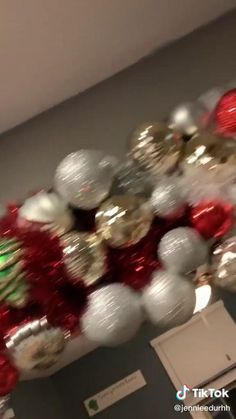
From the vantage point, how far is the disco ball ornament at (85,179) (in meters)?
0.68

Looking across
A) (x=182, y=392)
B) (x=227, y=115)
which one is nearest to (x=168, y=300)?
(x=227, y=115)

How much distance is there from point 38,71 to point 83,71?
0.11 metres

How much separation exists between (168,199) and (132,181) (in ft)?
0.24

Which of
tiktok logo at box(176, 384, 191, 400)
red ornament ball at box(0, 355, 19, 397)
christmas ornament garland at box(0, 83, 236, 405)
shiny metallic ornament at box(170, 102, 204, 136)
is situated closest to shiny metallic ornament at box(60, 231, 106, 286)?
christmas ornament garland at box(0, 83, 236, 405)

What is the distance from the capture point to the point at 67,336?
2.24 ft

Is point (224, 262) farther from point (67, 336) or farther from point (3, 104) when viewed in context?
point (3, 104)

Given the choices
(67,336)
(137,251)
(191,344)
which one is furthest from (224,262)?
(191,344)

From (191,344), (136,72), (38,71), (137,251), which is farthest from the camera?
(191,344)

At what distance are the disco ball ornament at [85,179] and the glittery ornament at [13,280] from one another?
0.35 ft

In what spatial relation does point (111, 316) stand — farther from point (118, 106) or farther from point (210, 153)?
point (118, 106)

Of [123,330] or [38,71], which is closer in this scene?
[123,330]

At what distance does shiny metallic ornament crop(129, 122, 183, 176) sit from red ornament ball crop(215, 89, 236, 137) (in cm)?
7

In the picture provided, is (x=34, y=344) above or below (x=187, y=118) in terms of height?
below

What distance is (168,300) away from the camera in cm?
65
